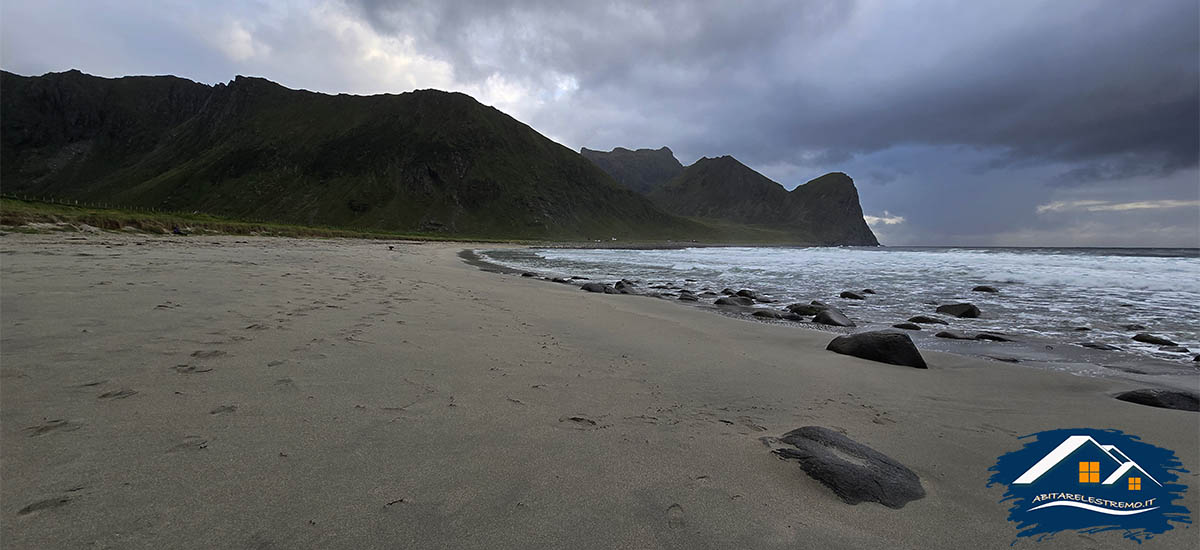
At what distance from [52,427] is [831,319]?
1024cm

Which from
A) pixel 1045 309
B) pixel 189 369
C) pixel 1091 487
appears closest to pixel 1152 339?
pixel 1045 309

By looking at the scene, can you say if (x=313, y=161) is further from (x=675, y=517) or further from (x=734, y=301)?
(x=675, y=517)

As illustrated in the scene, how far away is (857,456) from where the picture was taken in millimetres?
2820

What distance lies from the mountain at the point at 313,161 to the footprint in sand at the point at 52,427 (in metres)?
137

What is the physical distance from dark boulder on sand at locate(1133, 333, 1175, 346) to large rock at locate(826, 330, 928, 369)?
5.04m

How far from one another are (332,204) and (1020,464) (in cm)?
15952

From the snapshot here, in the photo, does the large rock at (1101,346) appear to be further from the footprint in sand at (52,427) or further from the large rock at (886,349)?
the footprint in sand at (52,427)

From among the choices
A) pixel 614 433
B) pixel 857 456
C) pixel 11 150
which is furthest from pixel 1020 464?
pixel 11 150

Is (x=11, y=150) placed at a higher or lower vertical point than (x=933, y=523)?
higher

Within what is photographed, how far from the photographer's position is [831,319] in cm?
921

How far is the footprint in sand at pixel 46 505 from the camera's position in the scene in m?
1.78

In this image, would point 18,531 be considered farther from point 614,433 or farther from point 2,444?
point 614,433

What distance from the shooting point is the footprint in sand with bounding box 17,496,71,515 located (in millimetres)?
1784

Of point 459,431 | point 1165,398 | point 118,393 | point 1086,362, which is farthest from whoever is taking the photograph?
point 1086,362
